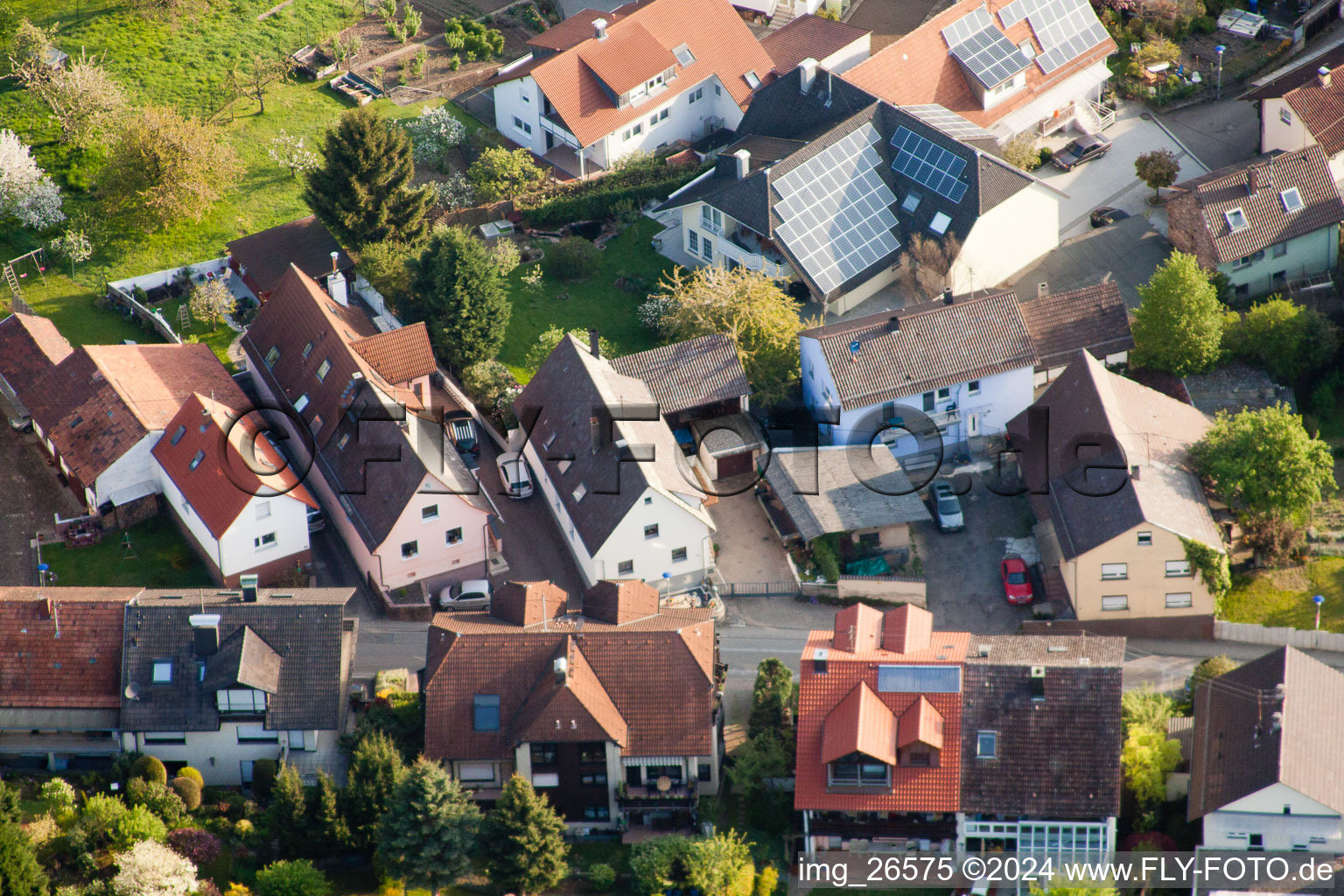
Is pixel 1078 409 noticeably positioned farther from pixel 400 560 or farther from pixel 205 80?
pixel 205 80

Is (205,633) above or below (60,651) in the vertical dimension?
above

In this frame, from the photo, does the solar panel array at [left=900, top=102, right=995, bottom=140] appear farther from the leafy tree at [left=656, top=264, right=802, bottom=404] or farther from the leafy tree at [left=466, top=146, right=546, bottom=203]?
the leafy tree at [left=466, top=146, right=546, bottom=203]

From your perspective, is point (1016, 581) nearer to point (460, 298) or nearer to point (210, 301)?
point (460, 298)

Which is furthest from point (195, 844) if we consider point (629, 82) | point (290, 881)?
point (629, 82)

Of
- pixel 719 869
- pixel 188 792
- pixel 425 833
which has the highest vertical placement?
pixel 188 792

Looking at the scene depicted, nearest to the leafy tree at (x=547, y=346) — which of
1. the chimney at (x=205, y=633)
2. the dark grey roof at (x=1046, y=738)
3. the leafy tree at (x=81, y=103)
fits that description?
the chimney at (x=205, y=633)

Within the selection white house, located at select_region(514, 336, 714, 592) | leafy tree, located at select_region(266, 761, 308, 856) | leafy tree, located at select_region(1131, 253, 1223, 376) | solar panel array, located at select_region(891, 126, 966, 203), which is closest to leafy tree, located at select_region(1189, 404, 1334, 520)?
leafy tree, located at select_region(1131, 253, 1223, 376)

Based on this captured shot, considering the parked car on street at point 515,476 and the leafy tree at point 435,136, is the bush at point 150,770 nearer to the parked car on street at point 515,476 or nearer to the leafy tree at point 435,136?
the parked car on street at point 515,476

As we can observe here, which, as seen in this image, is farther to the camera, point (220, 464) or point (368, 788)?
point (220, 464)
